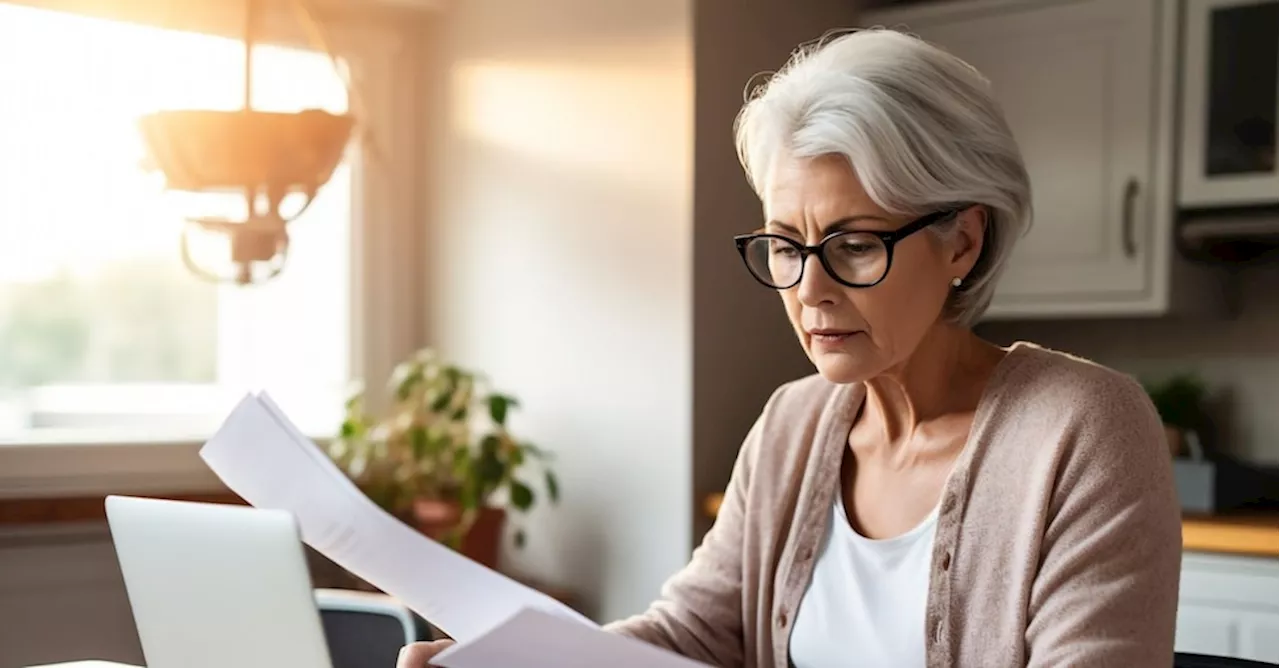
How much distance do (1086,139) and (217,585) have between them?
2.16 meters

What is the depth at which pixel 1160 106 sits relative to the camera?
2.61 metres

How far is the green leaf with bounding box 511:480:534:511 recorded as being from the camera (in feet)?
9.21

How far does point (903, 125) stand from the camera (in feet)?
4.17

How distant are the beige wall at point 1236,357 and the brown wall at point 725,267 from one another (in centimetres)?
81

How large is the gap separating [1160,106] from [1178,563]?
5.44 feet

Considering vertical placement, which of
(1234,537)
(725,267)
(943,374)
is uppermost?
(725,267)

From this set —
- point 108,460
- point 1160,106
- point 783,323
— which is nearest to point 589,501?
point 783,323

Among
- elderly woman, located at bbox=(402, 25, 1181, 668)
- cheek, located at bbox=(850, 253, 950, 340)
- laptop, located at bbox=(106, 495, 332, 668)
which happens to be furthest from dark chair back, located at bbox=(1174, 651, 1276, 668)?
laptop, located at bbox=(106, 495, 332, 668)

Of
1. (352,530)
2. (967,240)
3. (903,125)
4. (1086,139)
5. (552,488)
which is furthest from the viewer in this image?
(552,488)

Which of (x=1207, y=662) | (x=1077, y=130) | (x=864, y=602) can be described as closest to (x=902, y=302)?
(x=864, y=602)

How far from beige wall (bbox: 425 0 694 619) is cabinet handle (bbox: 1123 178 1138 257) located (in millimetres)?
857

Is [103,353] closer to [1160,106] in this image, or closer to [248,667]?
[248,667]

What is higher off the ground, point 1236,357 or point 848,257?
point 848,257

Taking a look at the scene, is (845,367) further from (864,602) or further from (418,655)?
(418,655)
